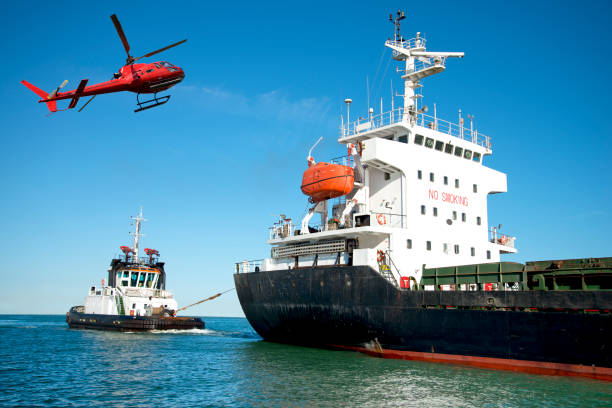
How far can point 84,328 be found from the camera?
39938 mm

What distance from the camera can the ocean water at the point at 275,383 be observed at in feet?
41.1

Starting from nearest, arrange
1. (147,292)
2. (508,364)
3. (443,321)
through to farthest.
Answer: (508,364), (443,321), (147,292)

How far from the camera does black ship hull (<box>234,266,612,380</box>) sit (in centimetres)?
1420

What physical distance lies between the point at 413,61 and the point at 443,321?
44.9 feet

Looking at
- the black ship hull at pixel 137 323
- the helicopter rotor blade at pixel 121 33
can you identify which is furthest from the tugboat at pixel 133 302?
the helicopter rotor blade at pixel 121 33

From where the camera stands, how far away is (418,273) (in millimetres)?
20406

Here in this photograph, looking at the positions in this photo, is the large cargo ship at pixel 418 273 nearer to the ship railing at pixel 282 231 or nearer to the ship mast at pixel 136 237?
the ship railing at pixel 282 231

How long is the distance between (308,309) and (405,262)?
4423 millimetres

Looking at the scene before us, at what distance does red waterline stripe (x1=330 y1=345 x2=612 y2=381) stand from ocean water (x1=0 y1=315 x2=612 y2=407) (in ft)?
0.73

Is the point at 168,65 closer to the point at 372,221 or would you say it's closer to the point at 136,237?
the point at 372,221

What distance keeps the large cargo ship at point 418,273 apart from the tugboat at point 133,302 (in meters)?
12.4

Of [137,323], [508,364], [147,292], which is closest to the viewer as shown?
[508,364]

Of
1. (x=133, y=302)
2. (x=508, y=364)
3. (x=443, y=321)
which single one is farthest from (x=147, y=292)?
(x=508, y=364)

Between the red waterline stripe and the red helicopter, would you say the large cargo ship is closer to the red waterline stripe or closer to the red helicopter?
the red waterline stripe
